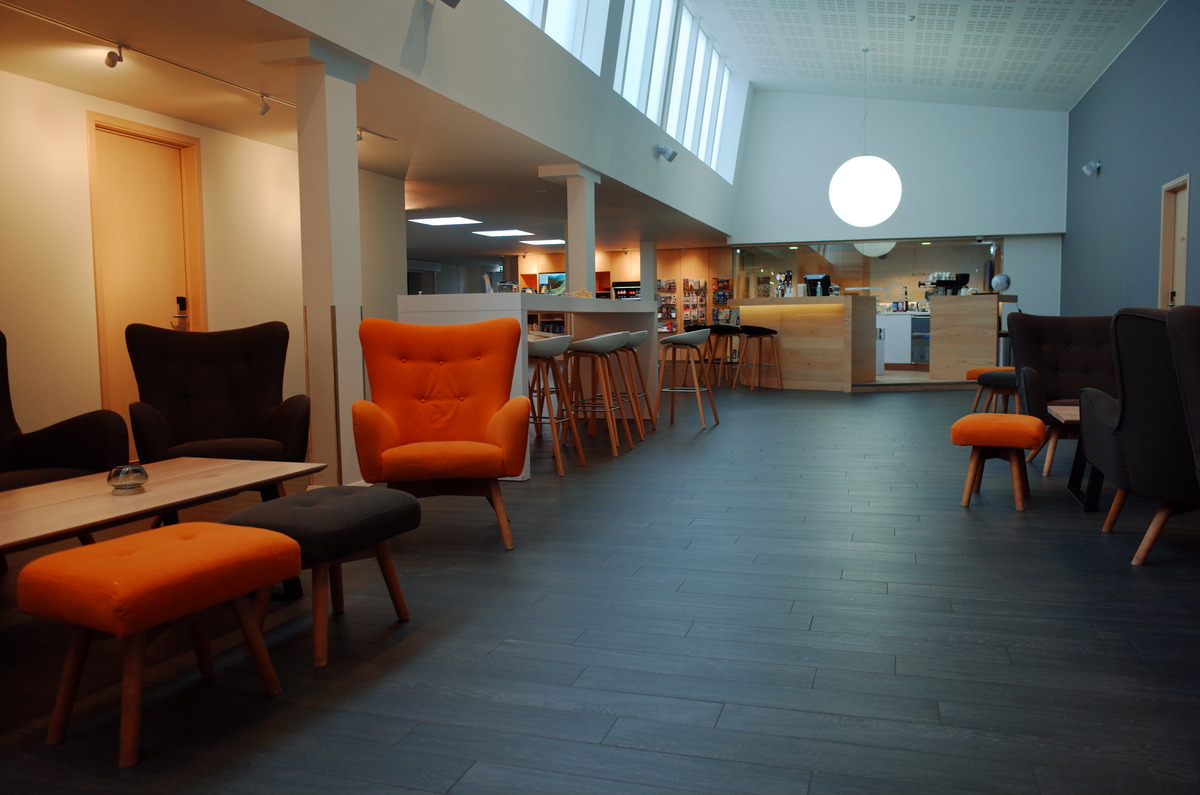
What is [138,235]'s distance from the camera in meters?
6.00

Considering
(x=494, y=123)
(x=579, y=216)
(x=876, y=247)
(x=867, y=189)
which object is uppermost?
(x=494, y=123)

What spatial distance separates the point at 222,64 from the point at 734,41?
817 cm

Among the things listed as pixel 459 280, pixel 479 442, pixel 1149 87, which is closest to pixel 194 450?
pixel 479 442

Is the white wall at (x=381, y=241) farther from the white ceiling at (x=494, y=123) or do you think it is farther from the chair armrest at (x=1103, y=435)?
the chair armrest at (x=1103, y=435)

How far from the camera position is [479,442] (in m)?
3.72

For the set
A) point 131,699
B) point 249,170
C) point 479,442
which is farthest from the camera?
point 249,170

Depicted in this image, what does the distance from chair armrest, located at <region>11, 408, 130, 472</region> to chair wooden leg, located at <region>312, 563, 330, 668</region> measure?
1536 mm

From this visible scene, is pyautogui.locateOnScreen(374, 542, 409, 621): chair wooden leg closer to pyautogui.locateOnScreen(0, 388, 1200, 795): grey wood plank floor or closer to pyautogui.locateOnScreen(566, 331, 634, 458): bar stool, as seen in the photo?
pyautogui.locateOnScreen(0, 388, 1200, 795): grey wood plank floor

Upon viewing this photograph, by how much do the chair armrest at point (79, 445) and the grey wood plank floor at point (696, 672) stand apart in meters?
0.41

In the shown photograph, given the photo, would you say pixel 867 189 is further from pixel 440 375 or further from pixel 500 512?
pixel 500 512

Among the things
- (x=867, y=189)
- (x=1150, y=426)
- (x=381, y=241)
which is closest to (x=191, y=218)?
(x=381, y=241)

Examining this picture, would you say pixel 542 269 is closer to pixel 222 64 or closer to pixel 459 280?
pixel 459 280

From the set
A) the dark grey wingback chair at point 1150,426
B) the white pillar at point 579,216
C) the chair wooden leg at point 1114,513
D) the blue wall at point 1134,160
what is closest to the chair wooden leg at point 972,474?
the chair wooden leg at point 1114,513

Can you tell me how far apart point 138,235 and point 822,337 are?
314 inches
